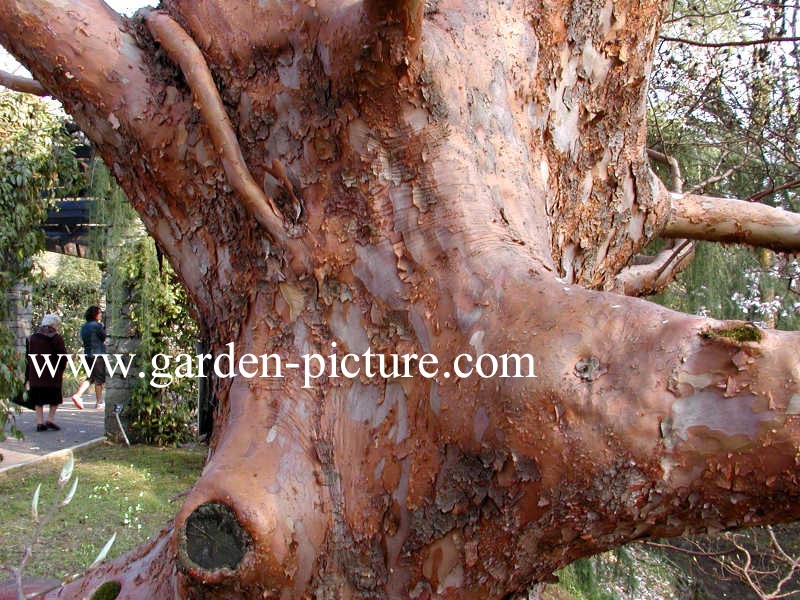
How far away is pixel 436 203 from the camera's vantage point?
1336 millimetres

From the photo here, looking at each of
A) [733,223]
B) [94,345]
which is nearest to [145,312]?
[94,345]

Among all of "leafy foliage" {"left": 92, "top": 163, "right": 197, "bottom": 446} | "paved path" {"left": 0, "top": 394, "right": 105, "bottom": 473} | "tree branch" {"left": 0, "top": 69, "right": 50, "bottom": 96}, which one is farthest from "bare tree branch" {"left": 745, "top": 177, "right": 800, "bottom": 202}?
"paved path" {"left": 0, "top": 394, "right": 105, "bottom": 473}

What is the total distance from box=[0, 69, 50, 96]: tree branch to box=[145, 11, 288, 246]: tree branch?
27.7 inches

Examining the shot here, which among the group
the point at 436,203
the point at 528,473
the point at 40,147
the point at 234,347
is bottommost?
the point at 528,473

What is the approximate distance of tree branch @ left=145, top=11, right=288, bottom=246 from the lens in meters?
1.43

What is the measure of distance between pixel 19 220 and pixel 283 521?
4.62 meters

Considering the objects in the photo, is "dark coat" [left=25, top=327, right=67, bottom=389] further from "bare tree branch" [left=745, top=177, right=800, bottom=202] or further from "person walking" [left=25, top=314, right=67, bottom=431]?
"bare tree branch" [left=745, top=177, right=800, bottom=202]

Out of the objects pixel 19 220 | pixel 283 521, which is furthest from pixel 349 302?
pixel 19 220

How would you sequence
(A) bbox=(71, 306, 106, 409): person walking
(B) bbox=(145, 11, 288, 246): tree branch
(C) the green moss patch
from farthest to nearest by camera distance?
1. (A) bbox=(71, 306, 106, 409): person walking
2. (B) bbox=(145, 11, 288, 246): tree branch
3. (C) the green moss patch

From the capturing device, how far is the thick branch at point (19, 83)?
2018mm

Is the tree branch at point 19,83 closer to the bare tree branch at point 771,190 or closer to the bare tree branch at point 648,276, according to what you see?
the bare tree branch at point 648,276

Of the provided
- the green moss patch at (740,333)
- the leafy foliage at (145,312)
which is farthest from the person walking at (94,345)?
the green moss patch at (740,333)

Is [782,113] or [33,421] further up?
[782,113]

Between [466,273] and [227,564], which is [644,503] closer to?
[466,273]
